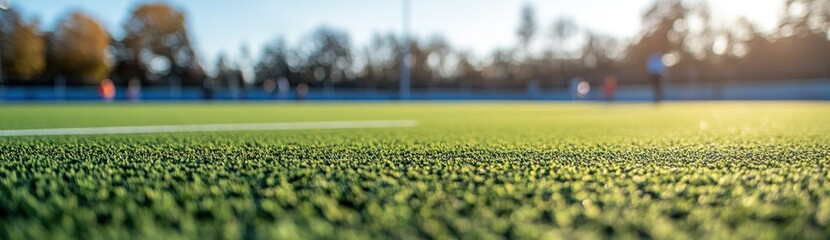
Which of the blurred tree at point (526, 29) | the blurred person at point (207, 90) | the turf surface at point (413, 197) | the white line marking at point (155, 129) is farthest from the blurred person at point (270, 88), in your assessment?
the turf surface at point (413, 197)

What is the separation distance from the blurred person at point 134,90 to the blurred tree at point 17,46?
491 cm

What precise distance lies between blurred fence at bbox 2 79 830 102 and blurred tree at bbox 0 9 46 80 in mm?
1404

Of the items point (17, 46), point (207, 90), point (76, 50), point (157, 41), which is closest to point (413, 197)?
point (207, 90)

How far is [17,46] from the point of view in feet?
88.6

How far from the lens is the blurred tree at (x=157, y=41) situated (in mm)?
33000

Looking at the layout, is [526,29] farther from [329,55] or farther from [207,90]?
[207,90]

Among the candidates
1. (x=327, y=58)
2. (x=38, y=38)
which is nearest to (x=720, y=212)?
(x=38, y=38)

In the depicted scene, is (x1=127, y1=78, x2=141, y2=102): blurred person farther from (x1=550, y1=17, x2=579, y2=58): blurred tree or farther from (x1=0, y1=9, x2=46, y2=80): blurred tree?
(x1=550, y1=17, x2=579, y2=58): blurred tree

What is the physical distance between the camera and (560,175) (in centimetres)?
102

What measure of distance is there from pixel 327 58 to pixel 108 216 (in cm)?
4177

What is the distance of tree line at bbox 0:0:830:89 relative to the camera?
27375mm

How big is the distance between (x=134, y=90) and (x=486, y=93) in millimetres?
22921

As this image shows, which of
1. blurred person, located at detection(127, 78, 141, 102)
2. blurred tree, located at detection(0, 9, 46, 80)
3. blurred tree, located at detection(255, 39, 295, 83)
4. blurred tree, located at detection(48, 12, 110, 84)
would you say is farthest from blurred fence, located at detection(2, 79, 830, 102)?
blurred tree, located at detection(255, 39, 295, 83)

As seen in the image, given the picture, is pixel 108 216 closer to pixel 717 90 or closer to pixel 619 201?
pixel 619 201
